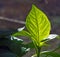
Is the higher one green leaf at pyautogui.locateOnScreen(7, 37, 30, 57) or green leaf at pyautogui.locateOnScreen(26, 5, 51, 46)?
green leaf at pyautogui.locateOnScreen(26, 5, 51, 46)

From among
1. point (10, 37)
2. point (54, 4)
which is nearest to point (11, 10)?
point (54, 4)

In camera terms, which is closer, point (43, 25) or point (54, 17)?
point (43, 25)

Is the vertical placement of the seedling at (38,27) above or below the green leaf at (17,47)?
above

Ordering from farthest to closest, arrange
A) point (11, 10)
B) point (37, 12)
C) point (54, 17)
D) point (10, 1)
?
point (10, 1)
point (11, 10)
point (54, 17)
point (37, 12)

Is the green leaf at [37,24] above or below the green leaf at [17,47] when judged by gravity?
above

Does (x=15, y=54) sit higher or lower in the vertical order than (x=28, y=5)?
higher

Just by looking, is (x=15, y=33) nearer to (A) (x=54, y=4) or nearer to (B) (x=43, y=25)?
(B) (x=43, y=25)

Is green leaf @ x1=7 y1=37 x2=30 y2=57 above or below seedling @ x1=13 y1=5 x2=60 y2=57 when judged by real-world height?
below

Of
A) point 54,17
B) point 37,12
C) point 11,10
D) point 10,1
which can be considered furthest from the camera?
point 10,1
